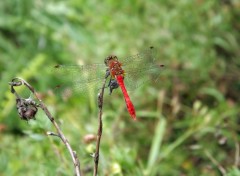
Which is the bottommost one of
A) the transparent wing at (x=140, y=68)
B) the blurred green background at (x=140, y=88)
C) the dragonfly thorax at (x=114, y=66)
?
the blurred green background at (x=140, y=88)

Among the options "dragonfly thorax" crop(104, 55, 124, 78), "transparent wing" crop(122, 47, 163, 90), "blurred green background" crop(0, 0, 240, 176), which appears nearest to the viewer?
"dragonfly thorax" crop(104, 55, 124, 78)

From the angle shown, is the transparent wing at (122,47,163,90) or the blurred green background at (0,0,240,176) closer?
the transparent wing at (122,47,163,90)

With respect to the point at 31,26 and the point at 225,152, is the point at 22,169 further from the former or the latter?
the point at 31,26

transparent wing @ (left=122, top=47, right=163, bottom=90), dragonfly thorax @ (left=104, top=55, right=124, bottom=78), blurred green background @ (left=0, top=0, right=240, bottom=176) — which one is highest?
dragonfly thorax @ (left=104, top=55, right=124, bottom=78)

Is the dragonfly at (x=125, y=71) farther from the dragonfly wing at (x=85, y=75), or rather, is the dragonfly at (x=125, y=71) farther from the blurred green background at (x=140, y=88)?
the blurred green background at (x=140, y=88)


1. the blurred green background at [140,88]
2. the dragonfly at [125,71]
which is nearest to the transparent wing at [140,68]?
the dragonfly at [125,71]

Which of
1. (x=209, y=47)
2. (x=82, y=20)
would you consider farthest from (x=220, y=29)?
(x=82, y=20)

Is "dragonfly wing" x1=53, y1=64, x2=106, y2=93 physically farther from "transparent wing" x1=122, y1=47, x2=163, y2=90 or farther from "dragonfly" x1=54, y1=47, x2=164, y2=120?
"transparent wing" x1=122, y1=47, x2=163, y2=90

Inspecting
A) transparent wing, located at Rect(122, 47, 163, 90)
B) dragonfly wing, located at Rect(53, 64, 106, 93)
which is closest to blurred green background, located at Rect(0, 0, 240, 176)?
dragonfly wing, located at Rect(53, 64, 106, 93)

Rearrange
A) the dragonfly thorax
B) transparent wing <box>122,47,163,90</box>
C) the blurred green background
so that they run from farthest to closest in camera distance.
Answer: the blurred green background
transparent wing <box>122,47,163,90</box>
the dragonfly thorax
